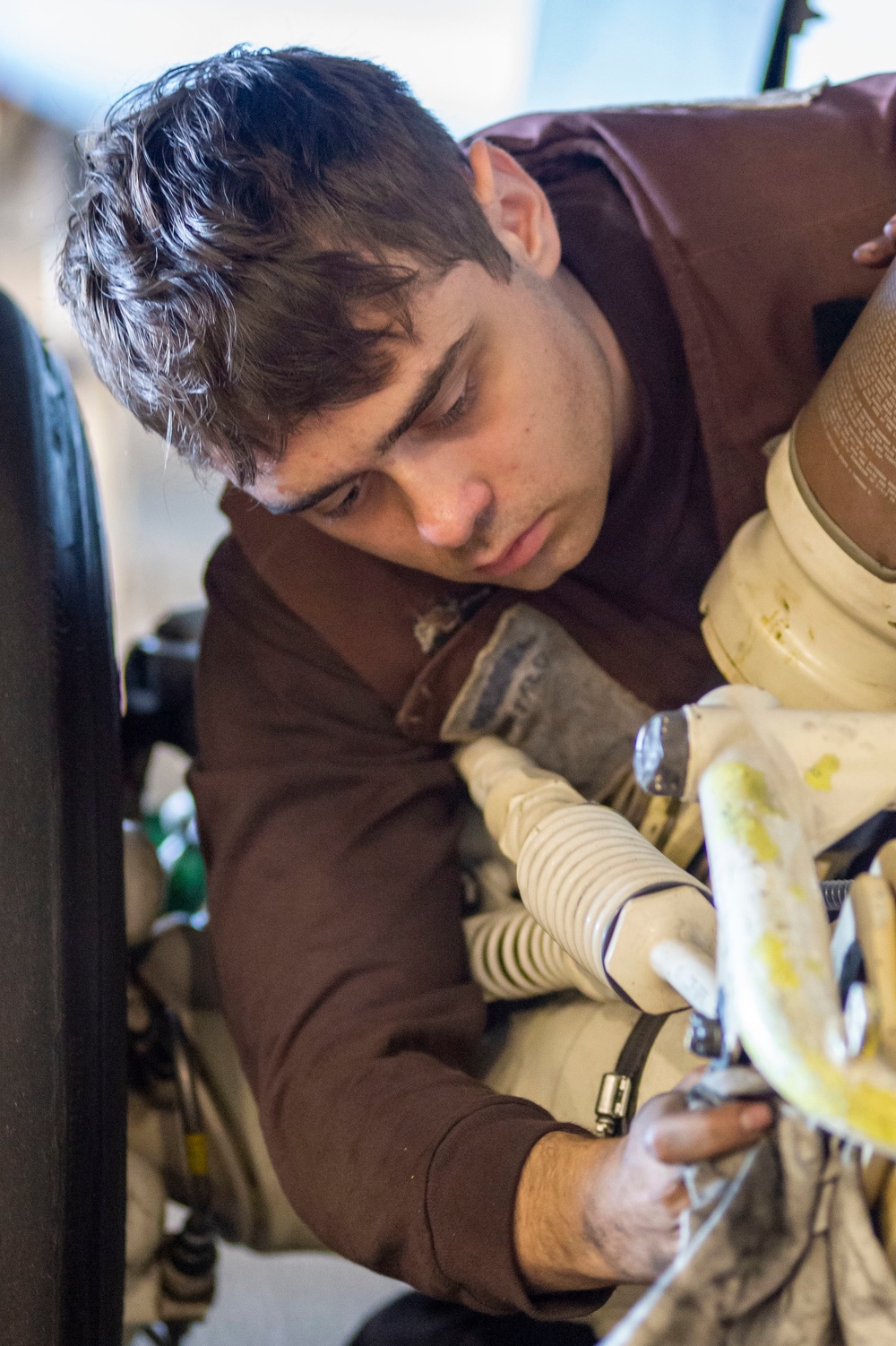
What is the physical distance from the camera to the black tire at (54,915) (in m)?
0.52

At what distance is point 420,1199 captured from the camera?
0.55m

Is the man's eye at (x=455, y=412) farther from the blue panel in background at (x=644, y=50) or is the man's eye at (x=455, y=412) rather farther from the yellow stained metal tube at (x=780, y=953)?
the blue panel in background at (x=644, y=50)

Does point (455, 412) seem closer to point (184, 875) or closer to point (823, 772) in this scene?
point (823, 772)

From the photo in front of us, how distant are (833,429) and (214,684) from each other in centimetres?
43

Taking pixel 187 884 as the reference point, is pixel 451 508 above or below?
above

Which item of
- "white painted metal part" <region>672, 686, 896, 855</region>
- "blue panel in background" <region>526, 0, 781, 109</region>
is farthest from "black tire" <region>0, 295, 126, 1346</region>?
"blue panel in background" <region>526, 0, 781, 109</region>

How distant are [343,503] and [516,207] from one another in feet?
0.74

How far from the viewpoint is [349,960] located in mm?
667

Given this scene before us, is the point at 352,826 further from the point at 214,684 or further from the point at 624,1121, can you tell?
the point at 624,1121

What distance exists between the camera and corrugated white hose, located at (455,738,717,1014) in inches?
17.4

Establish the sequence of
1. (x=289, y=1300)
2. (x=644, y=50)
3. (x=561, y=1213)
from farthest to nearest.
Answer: (x=644, y=50) → (x=289, y=1300) → (x=561, y=1213)

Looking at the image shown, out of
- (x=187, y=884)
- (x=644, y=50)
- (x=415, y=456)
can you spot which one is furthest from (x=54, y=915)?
(x=644, y=50)

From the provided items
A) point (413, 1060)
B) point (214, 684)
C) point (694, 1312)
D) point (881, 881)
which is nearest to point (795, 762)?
point (881, 881)

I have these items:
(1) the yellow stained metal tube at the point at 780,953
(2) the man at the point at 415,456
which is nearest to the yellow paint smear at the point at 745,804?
(1) the yellow stained metal tube at the point at 780,953
